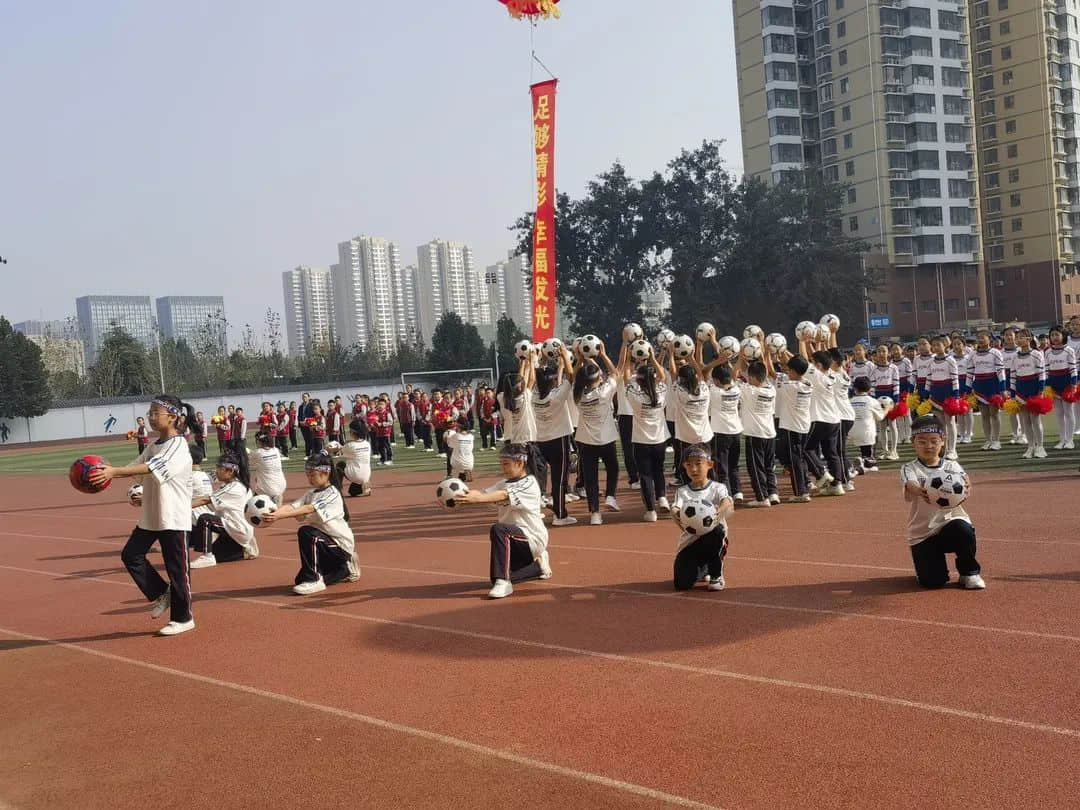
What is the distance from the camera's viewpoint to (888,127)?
6625cm

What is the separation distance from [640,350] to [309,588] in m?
4.82

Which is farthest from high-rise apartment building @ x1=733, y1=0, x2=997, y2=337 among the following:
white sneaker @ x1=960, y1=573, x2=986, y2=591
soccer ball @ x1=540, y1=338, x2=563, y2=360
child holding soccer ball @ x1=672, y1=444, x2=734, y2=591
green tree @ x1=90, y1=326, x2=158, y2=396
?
white sneaker @ x1=960, y1=573, x2=986, y2=591

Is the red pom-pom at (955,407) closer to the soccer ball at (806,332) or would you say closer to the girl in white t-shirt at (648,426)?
the soccer ball at (806,332)

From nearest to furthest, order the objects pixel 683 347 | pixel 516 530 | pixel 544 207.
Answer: pixel 516 530
pixel 683 347
pixel 544 207

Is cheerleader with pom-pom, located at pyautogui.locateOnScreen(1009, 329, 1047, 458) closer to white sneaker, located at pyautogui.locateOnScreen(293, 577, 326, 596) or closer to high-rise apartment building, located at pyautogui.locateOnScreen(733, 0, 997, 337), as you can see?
white sneaker, located at pyautogui.locateOnScreen(293, 577, 326, 596)

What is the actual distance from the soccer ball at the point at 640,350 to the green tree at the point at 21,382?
1878 inches

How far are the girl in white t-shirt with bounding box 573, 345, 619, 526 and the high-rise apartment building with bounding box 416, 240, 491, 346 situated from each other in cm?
11090

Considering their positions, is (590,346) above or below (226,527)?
above

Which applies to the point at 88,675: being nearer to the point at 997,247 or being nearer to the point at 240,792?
the point at 240,792

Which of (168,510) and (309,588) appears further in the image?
(309,588)

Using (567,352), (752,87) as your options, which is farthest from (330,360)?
(567,352)

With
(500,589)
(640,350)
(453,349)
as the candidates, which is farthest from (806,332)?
(453,349)

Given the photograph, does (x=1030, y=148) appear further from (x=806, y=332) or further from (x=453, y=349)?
(x=806, y=332)

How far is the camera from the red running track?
444cm
